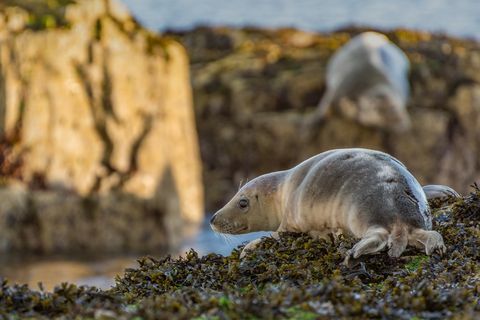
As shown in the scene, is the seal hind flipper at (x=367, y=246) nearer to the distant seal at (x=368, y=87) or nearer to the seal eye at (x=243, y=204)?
the seal eye at (x=243, y=204)

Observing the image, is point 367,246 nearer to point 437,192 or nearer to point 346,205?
point 346,205

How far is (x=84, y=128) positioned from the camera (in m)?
24.9

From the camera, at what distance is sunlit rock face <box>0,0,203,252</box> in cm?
2355

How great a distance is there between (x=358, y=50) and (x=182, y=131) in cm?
692

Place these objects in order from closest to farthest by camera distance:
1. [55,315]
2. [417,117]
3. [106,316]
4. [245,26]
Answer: [106,316]
[55,315]
[417,117]
[245,26]

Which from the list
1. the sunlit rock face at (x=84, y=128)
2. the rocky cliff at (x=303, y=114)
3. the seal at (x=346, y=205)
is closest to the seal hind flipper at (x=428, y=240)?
the seal at (x=346, y=205)

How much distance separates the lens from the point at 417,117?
3105 centimetres

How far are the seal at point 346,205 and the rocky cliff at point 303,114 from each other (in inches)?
923

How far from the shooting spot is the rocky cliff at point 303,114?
30453mm

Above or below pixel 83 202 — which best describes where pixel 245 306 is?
above

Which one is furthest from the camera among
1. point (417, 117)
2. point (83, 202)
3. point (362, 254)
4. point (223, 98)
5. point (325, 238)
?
point (223, 98)

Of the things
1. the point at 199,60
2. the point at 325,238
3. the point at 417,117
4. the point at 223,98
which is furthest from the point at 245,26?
the point at 325,238

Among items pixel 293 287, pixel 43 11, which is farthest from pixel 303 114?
pixel 293 287

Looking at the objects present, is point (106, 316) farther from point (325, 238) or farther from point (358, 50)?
point (358, 50)
